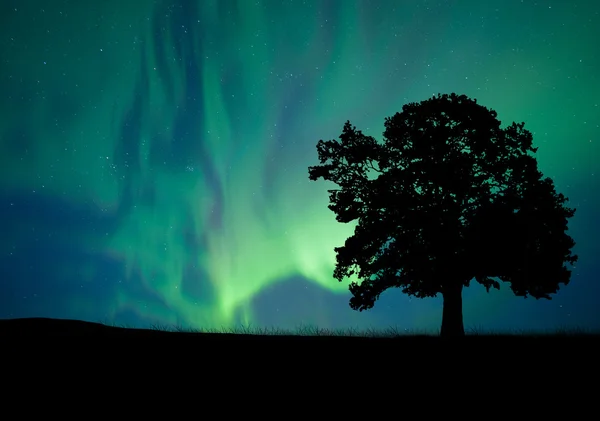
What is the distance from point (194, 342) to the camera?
27.2 ft

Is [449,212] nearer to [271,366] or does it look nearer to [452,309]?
[452,309]

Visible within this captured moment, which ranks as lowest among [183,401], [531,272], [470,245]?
[183,401]

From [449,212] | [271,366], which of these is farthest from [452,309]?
[271,366]

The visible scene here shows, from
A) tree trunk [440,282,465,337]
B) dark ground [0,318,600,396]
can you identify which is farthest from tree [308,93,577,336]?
dark ground [0,318,600,396]

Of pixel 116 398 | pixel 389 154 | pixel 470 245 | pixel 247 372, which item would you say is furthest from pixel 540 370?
pixel 389 154

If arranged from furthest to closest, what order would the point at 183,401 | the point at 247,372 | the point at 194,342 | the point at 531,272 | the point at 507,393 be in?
the point at 531,272 < the point at 194,342 < the point at 247,372 < the point at 507,393 < the point at 183,401

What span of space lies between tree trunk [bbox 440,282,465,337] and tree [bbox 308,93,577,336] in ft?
0.17

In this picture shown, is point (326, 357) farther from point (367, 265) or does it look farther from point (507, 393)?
point (367, 265)

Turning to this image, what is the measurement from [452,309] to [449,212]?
15.8 feet

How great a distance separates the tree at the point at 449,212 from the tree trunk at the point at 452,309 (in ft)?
0.17

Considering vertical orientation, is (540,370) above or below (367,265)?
below

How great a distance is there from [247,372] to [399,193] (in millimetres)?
14793

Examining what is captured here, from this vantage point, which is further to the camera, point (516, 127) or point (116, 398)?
point (516, 127)

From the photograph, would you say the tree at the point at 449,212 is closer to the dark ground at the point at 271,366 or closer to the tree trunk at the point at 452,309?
the tree trunk at the point at 452,309
